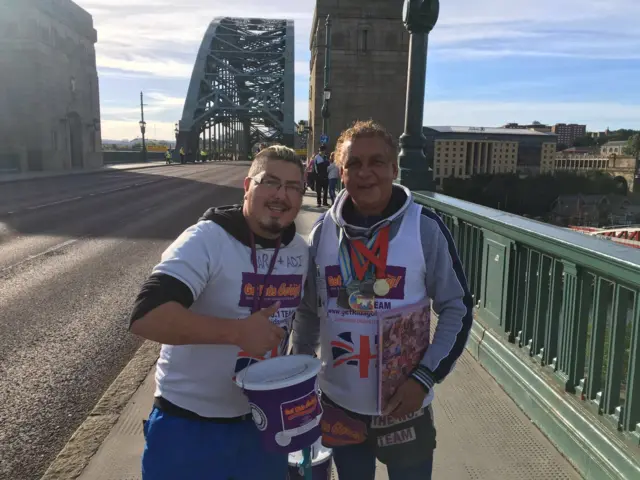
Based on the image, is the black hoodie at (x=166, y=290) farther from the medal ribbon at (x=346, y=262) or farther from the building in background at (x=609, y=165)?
the building in background at (x=609, y=165)

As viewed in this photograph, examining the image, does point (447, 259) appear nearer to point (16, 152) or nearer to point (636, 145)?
point (16, 152)

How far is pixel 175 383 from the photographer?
1811 mm

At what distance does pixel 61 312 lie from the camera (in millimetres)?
6152

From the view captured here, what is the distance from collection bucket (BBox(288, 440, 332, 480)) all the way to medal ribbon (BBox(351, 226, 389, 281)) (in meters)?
0.66

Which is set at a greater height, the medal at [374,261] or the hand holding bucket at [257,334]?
the medal at [374,261]

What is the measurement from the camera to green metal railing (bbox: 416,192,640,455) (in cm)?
256

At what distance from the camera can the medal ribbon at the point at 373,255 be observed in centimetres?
197

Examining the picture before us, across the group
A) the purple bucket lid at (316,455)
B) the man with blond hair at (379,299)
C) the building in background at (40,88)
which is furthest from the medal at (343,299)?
the building in background at (40,88)

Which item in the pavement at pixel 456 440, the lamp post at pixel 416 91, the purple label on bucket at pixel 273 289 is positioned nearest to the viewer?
the purple label on bucket at pixel 273 289

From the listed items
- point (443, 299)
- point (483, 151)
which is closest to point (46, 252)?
point (443, 299)

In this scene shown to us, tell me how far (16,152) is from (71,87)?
9.25 m

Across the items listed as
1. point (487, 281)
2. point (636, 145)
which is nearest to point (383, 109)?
point (487, 281)

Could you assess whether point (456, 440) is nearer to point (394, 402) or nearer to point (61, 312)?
point (394, 402)

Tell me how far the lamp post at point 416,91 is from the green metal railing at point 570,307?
2.66m
